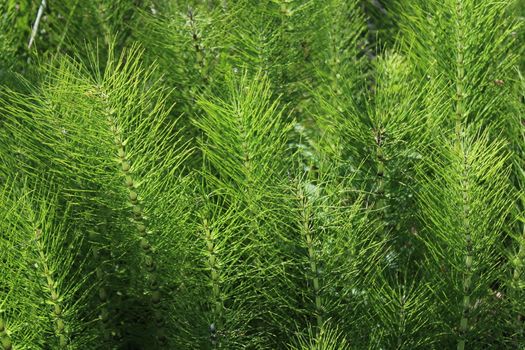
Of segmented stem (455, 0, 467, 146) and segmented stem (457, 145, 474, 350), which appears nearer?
segmented stem (457, 145, 474, 350)

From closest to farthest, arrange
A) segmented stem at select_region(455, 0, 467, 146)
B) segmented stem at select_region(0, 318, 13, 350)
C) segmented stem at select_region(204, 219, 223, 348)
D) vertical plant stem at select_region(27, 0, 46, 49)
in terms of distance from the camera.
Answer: segmented stem at select_region(0, 318, 13, 350), segmented stem at select_region(204, 219, 223, 348), segmented stem at select_region(455, 0, 467, 146), vertical plant stem at select_region(27, 0, 46, 49)

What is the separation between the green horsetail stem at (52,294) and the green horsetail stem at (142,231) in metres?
0.19

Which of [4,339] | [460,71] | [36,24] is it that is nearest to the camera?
[4,339]

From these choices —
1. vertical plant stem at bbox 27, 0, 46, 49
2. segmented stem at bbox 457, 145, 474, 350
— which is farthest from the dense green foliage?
vertical plant stem at bbox 27, 0, 46, 49

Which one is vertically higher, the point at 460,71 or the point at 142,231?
the point at 460,71

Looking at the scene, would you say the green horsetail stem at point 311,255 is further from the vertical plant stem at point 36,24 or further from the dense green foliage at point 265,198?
the vertical plant stem at point 36,24

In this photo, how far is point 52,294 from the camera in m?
1.63

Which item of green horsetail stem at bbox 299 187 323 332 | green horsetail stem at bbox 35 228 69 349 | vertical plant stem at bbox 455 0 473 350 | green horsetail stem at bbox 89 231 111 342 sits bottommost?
green horsetail stem at bbox 89 231 111 342

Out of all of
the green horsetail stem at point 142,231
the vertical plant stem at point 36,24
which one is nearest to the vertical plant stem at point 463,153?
the green horsetail stem at point 142,231

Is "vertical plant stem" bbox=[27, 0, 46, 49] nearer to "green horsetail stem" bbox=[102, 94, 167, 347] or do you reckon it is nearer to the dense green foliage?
the dense green foliage

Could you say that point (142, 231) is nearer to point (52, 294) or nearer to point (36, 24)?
point (52, 294)

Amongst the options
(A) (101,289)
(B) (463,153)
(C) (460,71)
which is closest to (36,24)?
(A) (101,289)

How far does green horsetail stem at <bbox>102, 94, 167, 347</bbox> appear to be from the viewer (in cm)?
165

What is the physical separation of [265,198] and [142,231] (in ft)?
0.86
